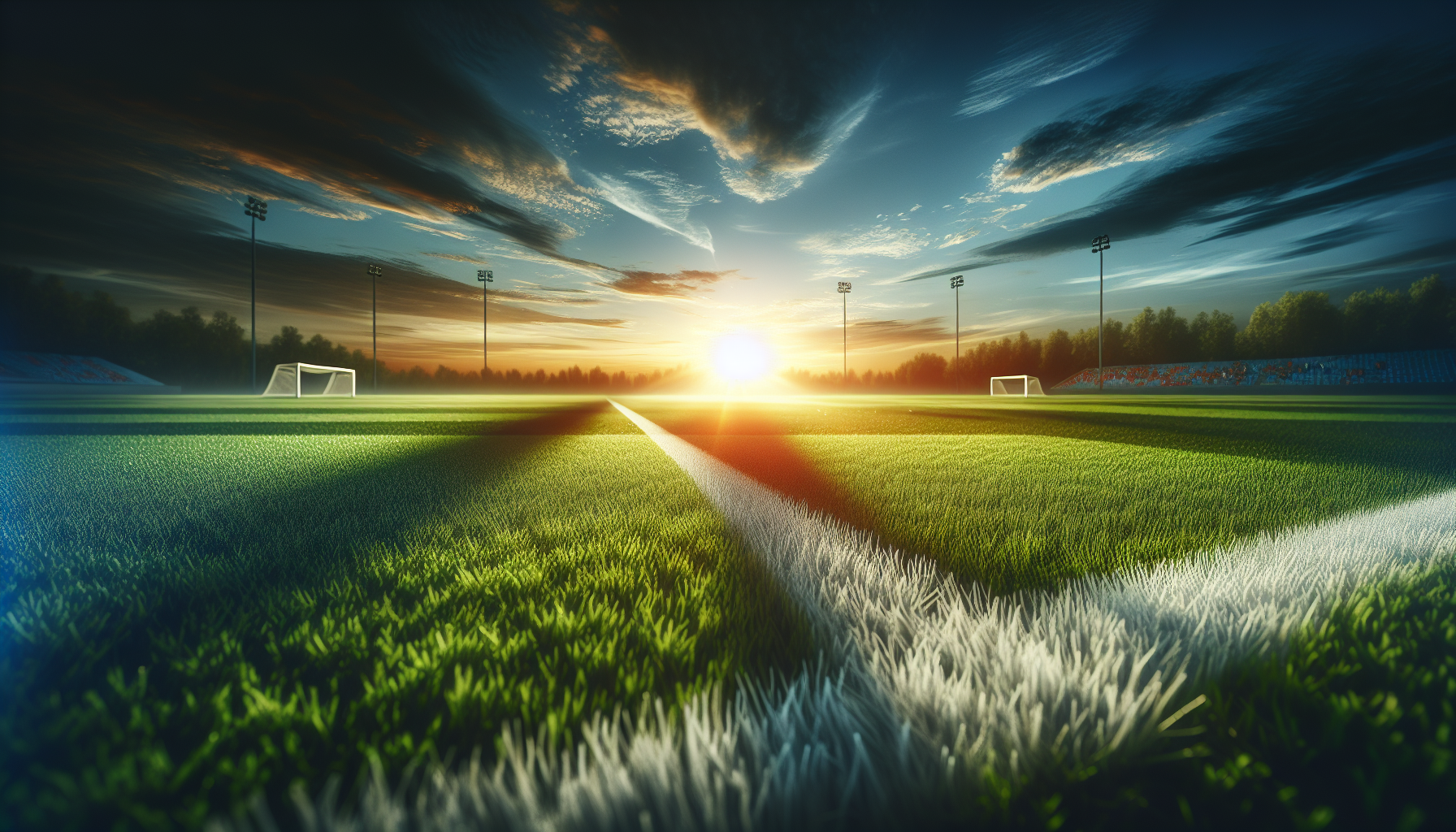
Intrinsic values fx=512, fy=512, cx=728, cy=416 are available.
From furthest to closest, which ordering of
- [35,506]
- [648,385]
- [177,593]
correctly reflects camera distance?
1. [648,385]
2. [35,506]
3. [177,593]

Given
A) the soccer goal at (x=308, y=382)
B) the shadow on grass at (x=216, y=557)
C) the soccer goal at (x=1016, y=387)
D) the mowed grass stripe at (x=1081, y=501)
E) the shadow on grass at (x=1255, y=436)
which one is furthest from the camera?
the soccer goal at (x=1016, y=387)

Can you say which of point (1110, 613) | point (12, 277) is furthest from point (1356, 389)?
point (12, 277)

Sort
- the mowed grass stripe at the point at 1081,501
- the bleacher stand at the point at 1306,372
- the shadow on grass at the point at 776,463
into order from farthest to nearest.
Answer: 1. the bleacher stand at the point at 1306,372
2. the shadow on grass at the point at 776,463
3. the mowed grass stripe at the point at 1081,501

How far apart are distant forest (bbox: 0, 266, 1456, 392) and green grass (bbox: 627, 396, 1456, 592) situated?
53854 mm

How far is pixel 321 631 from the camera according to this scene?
42.1 inches

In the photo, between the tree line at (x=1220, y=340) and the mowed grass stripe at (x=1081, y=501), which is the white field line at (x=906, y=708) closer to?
the mowed grass stripe at (x=1081, y=501)

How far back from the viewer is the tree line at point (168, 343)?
43.8 metres

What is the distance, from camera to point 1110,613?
1139mm

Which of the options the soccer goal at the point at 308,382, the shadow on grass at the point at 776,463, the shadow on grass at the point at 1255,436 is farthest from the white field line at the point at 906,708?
the soccer goal at the point at 308,382

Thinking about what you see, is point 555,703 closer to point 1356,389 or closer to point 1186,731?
point 1186,731

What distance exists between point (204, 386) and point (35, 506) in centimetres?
6989

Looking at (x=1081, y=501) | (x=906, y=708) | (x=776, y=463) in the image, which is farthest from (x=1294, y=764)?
(x=776, y=463)

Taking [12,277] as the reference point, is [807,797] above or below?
below

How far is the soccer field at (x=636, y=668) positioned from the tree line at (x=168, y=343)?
2194 inches
